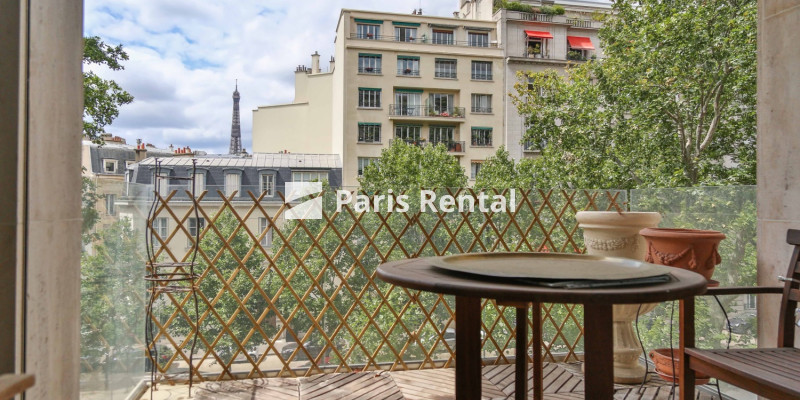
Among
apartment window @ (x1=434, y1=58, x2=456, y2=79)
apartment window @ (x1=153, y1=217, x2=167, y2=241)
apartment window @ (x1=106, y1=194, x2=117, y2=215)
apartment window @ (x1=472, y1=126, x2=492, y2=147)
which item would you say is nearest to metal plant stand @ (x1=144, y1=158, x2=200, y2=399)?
apartment window @ (x1=153, y1=217, x2=167, y2=241)

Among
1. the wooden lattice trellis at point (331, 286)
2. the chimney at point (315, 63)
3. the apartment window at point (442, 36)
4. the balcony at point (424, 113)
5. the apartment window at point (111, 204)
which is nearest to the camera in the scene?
the apartment window at point (111, 204)

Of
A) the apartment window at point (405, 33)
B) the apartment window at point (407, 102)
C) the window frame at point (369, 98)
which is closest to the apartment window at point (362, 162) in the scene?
the window frame at point (369, 98)

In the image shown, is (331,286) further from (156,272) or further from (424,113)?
(424,113)

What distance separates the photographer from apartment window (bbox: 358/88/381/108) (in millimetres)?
14062

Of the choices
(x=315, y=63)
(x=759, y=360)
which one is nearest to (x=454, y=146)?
(x=315, y=63)

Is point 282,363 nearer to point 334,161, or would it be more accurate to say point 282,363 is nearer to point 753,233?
point 753,233

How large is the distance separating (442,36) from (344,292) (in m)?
13.6

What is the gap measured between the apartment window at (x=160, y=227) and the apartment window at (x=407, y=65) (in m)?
12.8

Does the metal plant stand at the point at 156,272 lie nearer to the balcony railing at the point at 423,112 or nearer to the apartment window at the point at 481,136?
the balcony railing at the point at 423,112

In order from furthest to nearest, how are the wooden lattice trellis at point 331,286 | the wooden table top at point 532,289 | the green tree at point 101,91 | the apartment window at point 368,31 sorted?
the apartment window at point 368,31, the green tree at point 101,91, the wooden lattice trellis at point 331,286, the wooden table top at point 532,289

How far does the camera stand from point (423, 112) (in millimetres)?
14430

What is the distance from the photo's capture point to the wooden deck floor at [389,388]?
1.85 m

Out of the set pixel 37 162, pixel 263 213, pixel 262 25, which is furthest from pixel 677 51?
pixel 262 25

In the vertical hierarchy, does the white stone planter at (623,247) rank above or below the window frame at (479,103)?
below
